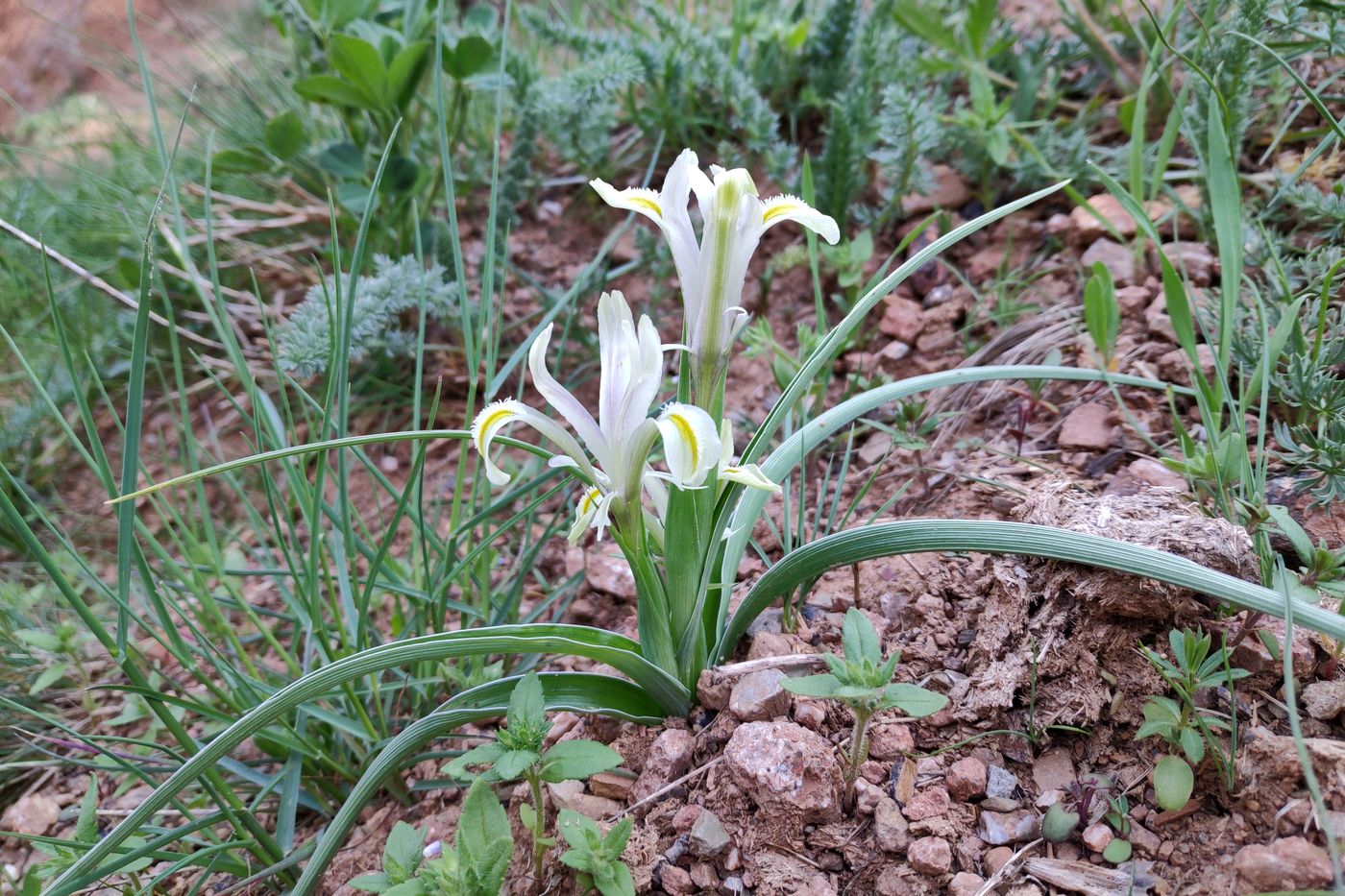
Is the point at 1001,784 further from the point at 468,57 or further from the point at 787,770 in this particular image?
the point at 468,57

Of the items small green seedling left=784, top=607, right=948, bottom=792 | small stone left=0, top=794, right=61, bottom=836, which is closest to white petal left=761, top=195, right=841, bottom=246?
small green seedling left=784, top=607, right=948, bottom=792

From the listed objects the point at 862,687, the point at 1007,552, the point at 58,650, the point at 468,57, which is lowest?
the point at 58,650

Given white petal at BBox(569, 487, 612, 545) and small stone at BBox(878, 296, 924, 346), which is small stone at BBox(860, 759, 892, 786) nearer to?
white petal at BBox(569, 487, 612, 545)

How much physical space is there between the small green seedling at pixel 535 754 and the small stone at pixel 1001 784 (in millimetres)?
511

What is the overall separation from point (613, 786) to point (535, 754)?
0.24 m

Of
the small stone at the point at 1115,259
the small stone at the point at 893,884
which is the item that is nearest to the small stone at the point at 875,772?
the small stone at the point at 893,884

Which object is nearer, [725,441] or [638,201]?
[725,441]

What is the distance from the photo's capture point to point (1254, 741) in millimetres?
1107

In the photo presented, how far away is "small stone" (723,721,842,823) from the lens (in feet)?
3.81

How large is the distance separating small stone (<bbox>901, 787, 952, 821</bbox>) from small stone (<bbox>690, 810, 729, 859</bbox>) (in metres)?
0.25

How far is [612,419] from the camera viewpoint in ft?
3.71

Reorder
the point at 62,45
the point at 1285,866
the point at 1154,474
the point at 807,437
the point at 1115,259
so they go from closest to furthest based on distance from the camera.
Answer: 1. the point at 1285,866
2. the point at 807,437
3. the point at 1154,474
4. the point at 1115,259
5. the point at 62,45

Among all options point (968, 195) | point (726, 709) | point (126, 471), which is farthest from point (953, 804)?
point (968, 195)

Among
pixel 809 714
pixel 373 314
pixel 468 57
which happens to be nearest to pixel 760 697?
pixel 809 714
